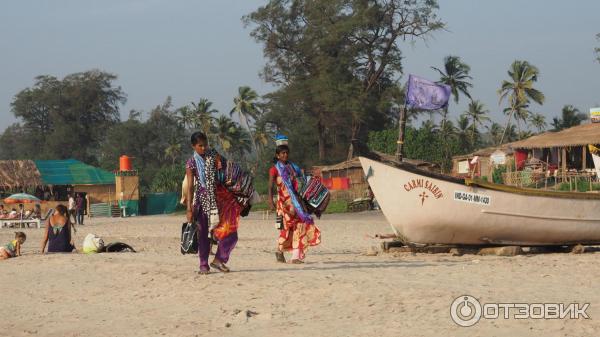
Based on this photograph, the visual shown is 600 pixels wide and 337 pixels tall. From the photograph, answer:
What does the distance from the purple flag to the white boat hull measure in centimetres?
132

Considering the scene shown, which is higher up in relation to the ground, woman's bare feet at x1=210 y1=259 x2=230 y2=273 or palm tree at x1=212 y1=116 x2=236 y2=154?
palm tree at x1=212 y1=116 x2=236 y2=154

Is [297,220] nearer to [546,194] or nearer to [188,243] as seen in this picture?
[188,243]

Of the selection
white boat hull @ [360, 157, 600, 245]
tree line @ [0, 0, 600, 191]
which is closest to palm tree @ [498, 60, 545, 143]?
tree line @ [0, 0, 600, 191]

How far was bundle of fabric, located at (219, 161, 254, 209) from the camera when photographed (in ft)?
29.3

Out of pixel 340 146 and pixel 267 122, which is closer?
pixel 340 146

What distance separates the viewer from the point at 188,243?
9008 mm

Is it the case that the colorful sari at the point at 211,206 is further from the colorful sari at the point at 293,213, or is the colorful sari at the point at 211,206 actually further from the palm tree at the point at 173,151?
the palm tree at the point at 173,151

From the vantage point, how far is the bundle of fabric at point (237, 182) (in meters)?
8.92

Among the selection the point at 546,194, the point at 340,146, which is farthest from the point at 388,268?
the point at 340,146

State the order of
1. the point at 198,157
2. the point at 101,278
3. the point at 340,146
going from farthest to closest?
the point at 340,146, the point at 101,278, the point at 198,157

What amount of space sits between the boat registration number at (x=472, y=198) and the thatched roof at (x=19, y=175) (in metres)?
37.1

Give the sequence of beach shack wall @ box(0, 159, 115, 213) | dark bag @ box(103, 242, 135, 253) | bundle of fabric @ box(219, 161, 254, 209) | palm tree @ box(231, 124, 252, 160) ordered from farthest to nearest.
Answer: palm tree @ box(231, 124, 252, 160) → beach shack wall @ box(0, 159, 115, 213) → dark bag @ box(103, 242, 135, 253) → bundle of fabric @ box(219, 161, 254, 209)

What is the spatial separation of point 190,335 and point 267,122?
188 ft

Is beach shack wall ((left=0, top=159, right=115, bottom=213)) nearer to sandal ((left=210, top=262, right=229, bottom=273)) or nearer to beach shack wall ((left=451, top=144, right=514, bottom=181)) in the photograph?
beach shack wall ((left=451, top=144, right=514, bottom=181))
